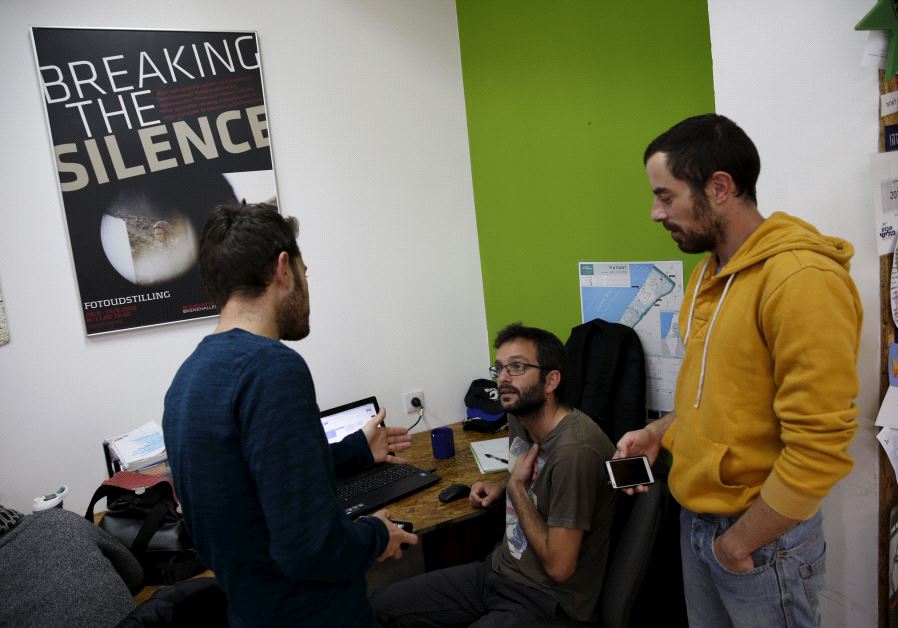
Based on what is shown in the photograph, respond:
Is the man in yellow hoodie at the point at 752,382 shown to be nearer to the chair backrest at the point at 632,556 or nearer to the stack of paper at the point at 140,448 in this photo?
the chair backrest at the point at 632,556

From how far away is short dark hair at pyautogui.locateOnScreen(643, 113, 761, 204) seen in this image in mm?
1166

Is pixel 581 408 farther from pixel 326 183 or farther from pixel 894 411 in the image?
pixel 326 183

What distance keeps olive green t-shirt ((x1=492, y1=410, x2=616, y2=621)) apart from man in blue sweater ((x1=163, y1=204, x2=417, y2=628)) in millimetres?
620

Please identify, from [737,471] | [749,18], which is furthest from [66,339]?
[749,18]

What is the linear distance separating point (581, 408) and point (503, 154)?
4.22 feet

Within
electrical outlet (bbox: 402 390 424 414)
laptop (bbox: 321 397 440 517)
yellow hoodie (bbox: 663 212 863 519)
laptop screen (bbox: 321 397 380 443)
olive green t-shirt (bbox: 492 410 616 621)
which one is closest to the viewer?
yellow hoodie (bbox: 663 212 863 519)

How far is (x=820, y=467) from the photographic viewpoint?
101 centimetres

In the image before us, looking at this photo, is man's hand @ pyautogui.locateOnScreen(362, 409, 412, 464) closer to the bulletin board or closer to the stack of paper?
the stack of paper

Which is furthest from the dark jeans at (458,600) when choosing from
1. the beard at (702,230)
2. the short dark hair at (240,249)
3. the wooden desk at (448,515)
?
the short dark hair at (240,249)

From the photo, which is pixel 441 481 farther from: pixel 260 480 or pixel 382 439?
pixel 260 480

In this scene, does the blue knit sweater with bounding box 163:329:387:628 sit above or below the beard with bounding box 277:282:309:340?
below

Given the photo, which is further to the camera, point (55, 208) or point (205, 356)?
point (55, 208)

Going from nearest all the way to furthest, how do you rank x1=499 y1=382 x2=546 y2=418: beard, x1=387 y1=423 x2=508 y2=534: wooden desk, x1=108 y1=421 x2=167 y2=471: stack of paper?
x1=499 y1=382 x2=546 y2=418: beard
x1=387 y1=423 x2=508 y2=534: wooden desk
x1=108 y1=421 x2=167 y2=471: stack of paper

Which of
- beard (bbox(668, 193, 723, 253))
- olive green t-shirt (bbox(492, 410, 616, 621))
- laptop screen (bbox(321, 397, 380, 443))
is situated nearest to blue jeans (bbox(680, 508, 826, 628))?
olive green t-shirt (bbox(492, 410, 616, 621))
